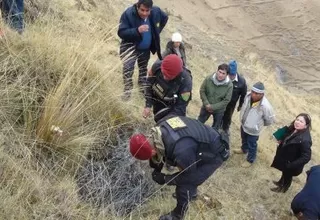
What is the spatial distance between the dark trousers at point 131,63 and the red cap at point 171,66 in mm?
423

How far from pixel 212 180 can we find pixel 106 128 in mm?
1574

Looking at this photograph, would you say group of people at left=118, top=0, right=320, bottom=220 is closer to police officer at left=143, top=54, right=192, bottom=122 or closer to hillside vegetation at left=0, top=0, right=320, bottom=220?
police officer at left=143, top=54, right=192, bottom=122

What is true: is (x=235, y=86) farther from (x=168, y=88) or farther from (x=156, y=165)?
(x=156, y=165)

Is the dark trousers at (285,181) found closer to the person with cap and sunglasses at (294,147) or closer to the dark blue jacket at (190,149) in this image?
the person with cap and sunglasses at (294,147)

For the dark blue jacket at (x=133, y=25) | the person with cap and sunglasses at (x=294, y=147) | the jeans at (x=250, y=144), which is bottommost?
the jeans at (x=250, y=144)

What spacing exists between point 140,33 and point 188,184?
232 cm

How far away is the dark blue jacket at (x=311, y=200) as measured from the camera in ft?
15.2

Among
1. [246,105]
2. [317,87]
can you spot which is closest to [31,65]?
[246,105]

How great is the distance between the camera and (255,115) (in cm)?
623

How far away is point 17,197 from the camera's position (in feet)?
10.9

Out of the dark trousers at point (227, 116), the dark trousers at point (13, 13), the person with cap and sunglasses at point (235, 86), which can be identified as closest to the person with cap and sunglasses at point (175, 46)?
the person with cap and sunglasses at point (235, 86)

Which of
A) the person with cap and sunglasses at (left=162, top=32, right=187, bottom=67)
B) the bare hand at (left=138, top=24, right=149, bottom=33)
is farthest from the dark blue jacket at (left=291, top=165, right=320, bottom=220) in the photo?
the bare hand at (left=138, top=24, right=149, bottom=33)

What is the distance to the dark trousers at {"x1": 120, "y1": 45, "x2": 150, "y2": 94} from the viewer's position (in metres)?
5.22

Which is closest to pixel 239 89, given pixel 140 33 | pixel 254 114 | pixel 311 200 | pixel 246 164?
pixel 254 114
